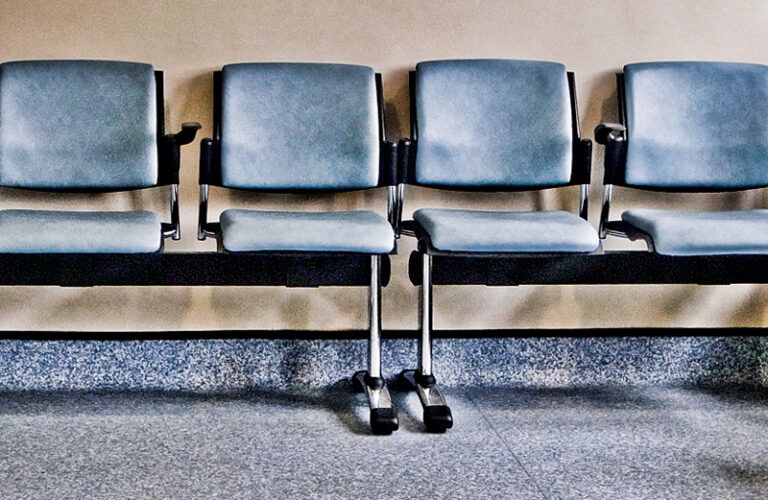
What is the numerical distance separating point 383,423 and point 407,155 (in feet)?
2.36

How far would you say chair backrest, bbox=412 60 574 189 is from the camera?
219 centimetres

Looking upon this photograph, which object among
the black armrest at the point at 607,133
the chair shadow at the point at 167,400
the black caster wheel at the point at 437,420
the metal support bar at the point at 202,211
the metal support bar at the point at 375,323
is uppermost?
the black armrest at the point at 607,133

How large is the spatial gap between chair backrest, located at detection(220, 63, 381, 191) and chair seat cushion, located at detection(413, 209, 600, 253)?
1.34 ft

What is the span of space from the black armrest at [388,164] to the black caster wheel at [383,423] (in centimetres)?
63

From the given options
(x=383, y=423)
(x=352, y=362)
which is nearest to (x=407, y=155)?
(x=352, y=362)

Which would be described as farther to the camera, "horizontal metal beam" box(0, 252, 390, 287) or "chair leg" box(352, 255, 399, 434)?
"chair leg" box(352, 255, 399, 434)

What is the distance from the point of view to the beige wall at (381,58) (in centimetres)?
229

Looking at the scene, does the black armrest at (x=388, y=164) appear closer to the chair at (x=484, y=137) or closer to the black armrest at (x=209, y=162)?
the chair at (x=484, y=137)

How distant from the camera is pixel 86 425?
6.25 feet

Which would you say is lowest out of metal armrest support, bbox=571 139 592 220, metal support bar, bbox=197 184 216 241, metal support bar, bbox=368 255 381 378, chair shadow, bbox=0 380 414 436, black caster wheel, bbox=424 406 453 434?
chair shadow, bbox=0 380 414 436

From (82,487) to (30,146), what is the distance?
3.17 feet

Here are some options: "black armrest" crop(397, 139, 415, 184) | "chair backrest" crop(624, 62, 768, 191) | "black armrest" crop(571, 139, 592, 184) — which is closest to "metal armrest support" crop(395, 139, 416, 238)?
"black armrest" crop(397, 139, 415, 184)

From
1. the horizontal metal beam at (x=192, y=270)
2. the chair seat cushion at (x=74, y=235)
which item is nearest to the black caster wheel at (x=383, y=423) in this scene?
the horizontal metal beam at (x=192, y=270)

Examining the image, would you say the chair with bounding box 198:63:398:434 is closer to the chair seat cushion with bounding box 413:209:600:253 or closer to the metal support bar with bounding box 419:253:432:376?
the metal support bar with bounding box 419:253:432:376
